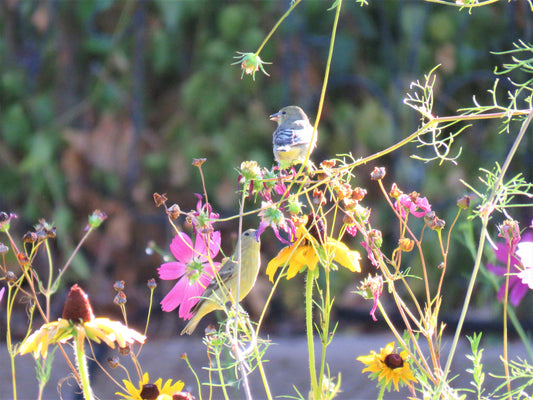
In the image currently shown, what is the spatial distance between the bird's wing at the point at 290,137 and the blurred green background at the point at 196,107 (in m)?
1.37

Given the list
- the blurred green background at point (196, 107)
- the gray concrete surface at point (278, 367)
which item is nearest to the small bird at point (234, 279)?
the gray concrete surface at point (278, 367)

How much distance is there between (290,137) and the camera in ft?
4.03

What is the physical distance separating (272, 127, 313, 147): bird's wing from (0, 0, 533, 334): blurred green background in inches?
53.8

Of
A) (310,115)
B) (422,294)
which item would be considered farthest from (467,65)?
(422,294)

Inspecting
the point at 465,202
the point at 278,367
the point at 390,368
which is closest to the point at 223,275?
the point at 390,368

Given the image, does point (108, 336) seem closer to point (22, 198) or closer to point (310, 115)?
point (310, 115)

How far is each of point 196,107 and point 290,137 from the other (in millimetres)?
1659

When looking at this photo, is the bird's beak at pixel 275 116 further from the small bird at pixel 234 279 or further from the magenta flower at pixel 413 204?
the magenta flower at pixel 413 204

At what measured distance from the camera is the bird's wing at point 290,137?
121cm

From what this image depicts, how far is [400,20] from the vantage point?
282 centimetres

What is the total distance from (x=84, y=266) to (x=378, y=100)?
48.6 inches

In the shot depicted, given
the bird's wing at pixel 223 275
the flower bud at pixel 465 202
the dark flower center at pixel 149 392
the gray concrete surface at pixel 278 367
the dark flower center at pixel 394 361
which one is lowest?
the gray concrete surface at pixel 278 367

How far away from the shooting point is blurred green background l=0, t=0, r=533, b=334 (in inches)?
108

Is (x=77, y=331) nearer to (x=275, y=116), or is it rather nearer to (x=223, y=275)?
(x=223, y=275)
